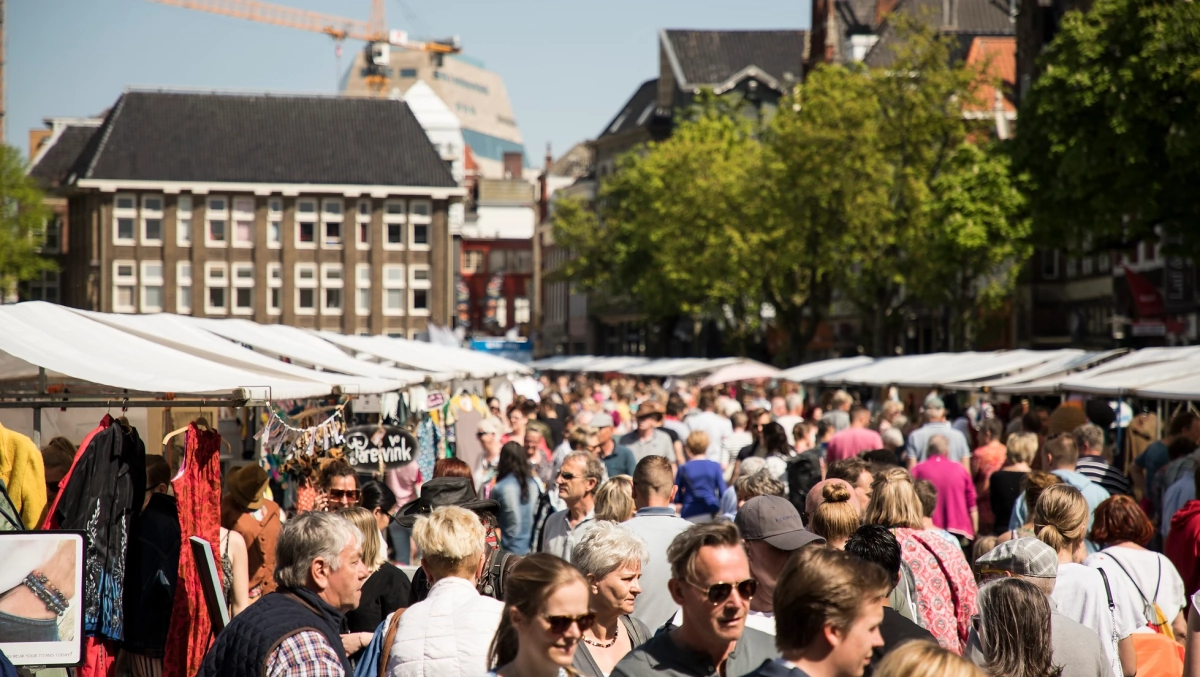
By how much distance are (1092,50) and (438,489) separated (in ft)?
73.0

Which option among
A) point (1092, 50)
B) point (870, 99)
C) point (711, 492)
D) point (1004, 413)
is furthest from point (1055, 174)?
point (711, 492)

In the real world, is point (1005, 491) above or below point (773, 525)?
below

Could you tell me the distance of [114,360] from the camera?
902cm

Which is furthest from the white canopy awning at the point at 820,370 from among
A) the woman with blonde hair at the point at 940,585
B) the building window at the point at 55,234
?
the building window at the point at 55,234

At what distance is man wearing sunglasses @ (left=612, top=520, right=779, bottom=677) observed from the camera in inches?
181

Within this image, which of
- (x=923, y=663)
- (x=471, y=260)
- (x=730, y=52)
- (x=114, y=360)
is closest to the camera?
(x=923, y=663)

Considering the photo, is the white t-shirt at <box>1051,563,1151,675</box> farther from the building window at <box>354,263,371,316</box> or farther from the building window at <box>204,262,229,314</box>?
the building window at <box>204,262,229,314</box>

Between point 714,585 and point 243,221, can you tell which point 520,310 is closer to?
point 243,221

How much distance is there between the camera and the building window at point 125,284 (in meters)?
81.3

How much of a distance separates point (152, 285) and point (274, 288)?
609 centimetres

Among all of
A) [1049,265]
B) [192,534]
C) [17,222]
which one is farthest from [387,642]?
[17,222]

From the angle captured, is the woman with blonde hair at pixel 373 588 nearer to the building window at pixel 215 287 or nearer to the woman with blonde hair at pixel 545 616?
the woman with blonde hair at pixel 545 616

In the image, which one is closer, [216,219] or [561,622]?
[561,622]

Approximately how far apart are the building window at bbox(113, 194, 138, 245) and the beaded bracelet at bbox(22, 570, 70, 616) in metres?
78.0
